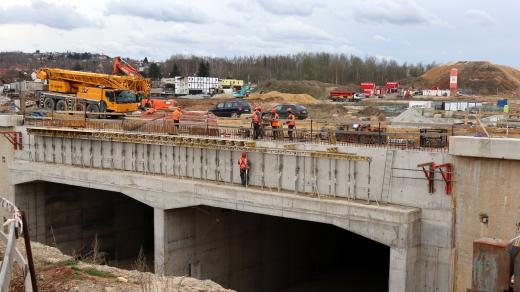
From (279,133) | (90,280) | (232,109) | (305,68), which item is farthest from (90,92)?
(305,68)

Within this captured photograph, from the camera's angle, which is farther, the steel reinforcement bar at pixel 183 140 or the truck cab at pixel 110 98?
the truck cab at pixel 110 98

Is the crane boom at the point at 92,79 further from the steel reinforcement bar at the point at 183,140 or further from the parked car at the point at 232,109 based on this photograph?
the steel reinforcement bar at the point at 183,140

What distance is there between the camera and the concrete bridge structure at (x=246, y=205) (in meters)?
16.1

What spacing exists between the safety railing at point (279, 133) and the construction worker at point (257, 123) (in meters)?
0.04

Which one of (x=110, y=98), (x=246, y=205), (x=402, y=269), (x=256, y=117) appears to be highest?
(x=110, y=98)

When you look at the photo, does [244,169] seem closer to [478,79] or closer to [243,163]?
[243,163]

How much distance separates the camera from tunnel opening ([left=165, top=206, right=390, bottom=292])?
69.4 ft

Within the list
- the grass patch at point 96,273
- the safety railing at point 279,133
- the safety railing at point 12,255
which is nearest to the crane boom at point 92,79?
the safety railing at point 279,133

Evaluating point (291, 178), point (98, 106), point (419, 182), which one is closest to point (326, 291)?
point (291, 178)

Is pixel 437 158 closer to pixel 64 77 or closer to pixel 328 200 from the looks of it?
pixel 328 200

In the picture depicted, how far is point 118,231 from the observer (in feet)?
95.4

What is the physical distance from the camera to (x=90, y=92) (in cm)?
3017

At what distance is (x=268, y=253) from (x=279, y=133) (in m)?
5.42

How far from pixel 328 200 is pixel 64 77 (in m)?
20.0
